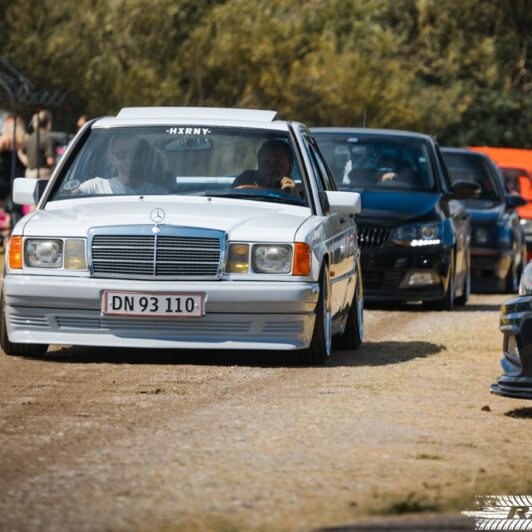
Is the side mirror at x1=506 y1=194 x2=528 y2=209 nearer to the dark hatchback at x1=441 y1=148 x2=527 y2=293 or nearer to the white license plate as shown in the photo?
the dark hatchback at x1=441 y1=148 x2=527 y2=293

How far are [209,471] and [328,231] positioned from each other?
4778 mm

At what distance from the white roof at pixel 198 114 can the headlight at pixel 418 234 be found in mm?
4190

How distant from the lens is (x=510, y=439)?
793 cm

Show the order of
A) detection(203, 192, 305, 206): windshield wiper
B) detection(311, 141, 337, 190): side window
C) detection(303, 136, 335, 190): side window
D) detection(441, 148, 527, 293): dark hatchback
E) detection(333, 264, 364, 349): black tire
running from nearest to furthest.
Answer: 1. detection(203, 192, 305, 206): windshield wiper
2. detection(303, 136, 335, 190): side window
3. detection(333, 264, 364, 349): black tire
4. detection(311, 141, 337, 190): side window
5. detection(441, 148, 527, 293): dark hatchback

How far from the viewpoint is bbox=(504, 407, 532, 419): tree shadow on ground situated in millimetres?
8852

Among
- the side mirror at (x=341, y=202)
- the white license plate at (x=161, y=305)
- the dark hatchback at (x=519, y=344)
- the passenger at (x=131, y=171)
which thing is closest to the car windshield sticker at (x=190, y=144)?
the passenger at (x=131, y=171)

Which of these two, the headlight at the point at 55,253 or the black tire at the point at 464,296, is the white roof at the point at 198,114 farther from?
the black tire at the point at 464,296

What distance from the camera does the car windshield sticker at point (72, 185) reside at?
11.5m

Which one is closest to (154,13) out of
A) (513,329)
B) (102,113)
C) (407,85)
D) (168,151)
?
(102,113)

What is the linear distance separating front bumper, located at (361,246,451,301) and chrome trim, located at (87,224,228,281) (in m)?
5.87

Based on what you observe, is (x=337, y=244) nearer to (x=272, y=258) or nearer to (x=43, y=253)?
(x=272, y=258)

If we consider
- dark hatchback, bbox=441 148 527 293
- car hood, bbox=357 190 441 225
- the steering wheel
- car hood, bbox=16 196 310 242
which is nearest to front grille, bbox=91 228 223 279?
car hood, bbox=16 196 310 242

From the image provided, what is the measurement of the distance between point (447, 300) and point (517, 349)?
26.7 feet

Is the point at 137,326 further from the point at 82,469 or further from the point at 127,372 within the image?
the point at 82,469
